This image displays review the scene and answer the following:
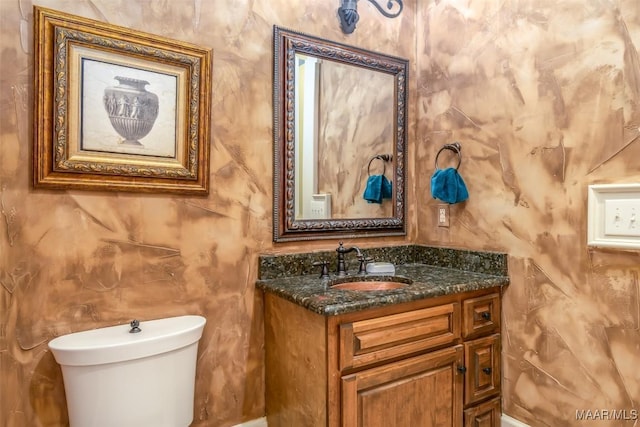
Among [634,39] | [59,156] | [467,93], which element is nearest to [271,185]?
[59,156]

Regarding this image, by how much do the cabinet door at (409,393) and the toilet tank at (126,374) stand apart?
59 centimetres

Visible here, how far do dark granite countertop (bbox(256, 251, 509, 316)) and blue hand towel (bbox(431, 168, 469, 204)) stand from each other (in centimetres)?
28

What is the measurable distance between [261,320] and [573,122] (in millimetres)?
1523

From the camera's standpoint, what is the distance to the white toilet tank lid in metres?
1.19

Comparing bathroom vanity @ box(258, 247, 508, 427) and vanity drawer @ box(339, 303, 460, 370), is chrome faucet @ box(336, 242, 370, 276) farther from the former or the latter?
vanity drawer @ box(339, 303, 460, 370)

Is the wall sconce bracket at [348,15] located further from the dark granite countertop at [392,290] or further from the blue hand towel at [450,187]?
the dark granite countertop at [392,290]

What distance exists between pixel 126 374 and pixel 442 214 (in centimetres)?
159

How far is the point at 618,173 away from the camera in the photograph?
4.55 ft

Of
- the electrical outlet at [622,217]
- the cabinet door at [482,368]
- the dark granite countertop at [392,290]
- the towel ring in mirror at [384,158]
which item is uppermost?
the towel ring in mirror at [384,158]

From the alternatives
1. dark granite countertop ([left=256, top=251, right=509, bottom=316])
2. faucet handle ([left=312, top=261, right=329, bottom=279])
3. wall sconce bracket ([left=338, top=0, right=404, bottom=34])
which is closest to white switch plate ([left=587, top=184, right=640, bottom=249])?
dark granite countertop ([left=256, top=251, right=509, bottom=316])

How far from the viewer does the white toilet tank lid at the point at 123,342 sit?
1186 mm

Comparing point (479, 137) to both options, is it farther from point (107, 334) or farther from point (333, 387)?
point (107, 334)

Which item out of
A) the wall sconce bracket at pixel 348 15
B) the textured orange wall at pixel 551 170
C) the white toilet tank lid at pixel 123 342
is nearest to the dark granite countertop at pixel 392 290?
the textured orange wall at pixel 551 170

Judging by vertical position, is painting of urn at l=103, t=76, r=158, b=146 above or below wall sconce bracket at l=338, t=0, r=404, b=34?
below
